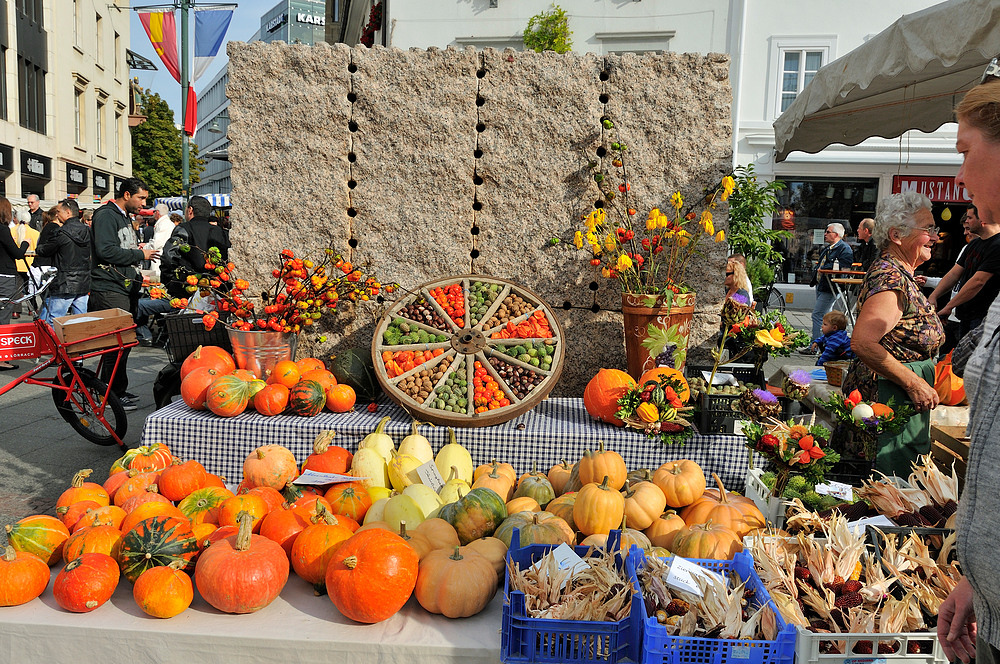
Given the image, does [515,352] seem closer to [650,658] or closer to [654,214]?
[654,214]

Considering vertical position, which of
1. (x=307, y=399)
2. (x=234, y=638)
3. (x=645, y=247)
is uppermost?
(x=645, y=247)

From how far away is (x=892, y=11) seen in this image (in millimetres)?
15266

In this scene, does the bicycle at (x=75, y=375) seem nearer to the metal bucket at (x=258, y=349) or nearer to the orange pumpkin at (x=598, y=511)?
the metal bucket at (x=258, y=349)

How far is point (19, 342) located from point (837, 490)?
541 centimetres

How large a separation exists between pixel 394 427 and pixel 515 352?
0.91m

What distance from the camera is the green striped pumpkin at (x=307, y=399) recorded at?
4285mm

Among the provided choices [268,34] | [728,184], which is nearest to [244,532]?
[728,184]

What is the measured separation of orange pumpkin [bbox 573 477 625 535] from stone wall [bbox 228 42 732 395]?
2.29m

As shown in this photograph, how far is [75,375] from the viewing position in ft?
17.2

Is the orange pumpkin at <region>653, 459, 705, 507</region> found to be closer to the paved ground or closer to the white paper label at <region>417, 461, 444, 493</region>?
the white paper label at <region>417, 461, 444, 493</region>

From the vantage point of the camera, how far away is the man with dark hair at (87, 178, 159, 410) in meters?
6.67

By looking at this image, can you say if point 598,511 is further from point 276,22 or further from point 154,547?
point 276,22

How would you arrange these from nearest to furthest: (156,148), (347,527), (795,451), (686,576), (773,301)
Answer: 1. (686,576)
2. (347,527)
3. (795,451)
4. (773,301)
5. (156,148)

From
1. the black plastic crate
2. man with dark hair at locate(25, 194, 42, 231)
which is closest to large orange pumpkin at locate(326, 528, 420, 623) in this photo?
the black plastic crate
